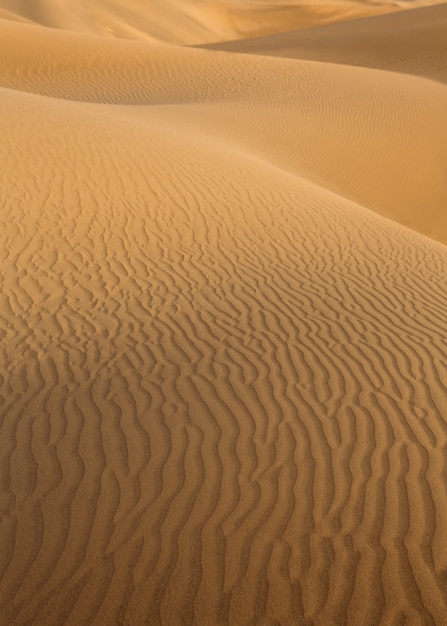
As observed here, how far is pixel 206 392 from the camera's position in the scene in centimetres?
591

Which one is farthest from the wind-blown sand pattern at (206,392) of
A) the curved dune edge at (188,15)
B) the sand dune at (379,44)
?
the curved dune edge at (188,15)

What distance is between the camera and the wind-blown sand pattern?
409 cm

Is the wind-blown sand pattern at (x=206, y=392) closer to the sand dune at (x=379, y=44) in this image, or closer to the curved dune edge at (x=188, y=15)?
the sand dune at (x=379, y=44)

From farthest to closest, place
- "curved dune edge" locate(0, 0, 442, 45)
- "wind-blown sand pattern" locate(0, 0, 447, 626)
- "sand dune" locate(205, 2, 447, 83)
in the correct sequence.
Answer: "curved dune edge" locate(0, 0, 442, 45) → "sand dune" locate(205, 2, 447, 83) → "wind-blown sand pattern" locate(0, 0, 447, 626)

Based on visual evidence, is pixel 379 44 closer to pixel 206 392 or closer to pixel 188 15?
pixel 206 392

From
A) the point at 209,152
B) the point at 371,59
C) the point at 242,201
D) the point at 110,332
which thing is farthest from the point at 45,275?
the point at 371,59

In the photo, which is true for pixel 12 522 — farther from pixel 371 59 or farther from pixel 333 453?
pixel 371 59

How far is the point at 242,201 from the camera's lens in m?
11.8

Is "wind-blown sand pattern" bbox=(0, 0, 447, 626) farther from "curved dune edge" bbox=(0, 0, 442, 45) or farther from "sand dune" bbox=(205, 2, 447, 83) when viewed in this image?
"curved dune edge" bbox=(0, 0, 442, 45)

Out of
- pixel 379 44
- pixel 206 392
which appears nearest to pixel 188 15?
pixel 379 44

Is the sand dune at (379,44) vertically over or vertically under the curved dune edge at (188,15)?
under

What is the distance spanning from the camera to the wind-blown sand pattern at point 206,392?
4094 mm

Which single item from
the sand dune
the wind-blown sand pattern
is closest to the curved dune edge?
the sand dune

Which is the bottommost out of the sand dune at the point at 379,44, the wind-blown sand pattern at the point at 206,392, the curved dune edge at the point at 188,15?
the wind-blown sand pattern at the point at 206,392
